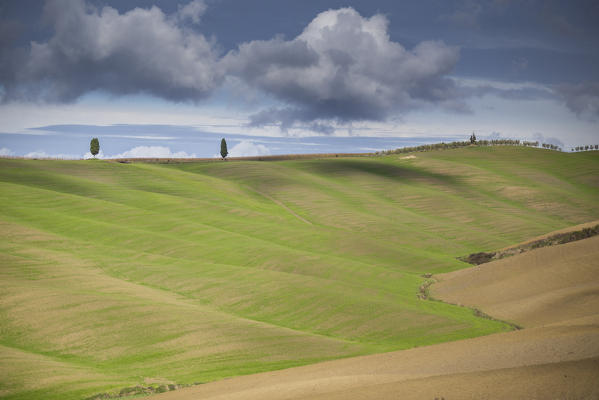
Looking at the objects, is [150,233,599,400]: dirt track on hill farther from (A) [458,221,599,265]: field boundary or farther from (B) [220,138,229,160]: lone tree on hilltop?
(B) [220,138,229,160]: lone tree on hilltop

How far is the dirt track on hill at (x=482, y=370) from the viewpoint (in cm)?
1582

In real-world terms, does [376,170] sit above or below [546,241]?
above

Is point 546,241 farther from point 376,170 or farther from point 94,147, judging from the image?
point 94,147

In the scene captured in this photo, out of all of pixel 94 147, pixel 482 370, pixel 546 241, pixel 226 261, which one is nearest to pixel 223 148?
pixel 94 147

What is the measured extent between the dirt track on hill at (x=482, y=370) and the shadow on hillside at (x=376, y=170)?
297 feet

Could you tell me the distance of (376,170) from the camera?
138375mm

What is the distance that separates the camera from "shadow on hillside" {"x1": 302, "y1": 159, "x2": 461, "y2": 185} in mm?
131125

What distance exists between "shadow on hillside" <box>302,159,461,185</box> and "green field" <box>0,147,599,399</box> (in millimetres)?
1216

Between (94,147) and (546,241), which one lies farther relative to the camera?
(94,147)

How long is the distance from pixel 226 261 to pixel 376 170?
8551 cm

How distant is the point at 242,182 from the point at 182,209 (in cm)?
3728

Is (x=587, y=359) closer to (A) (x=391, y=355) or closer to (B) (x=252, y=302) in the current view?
(A) (x=391, y=355)

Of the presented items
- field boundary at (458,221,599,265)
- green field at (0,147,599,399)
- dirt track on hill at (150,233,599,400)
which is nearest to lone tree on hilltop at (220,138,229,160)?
green field at (0,147,599,399)

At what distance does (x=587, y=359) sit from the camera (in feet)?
55.5
